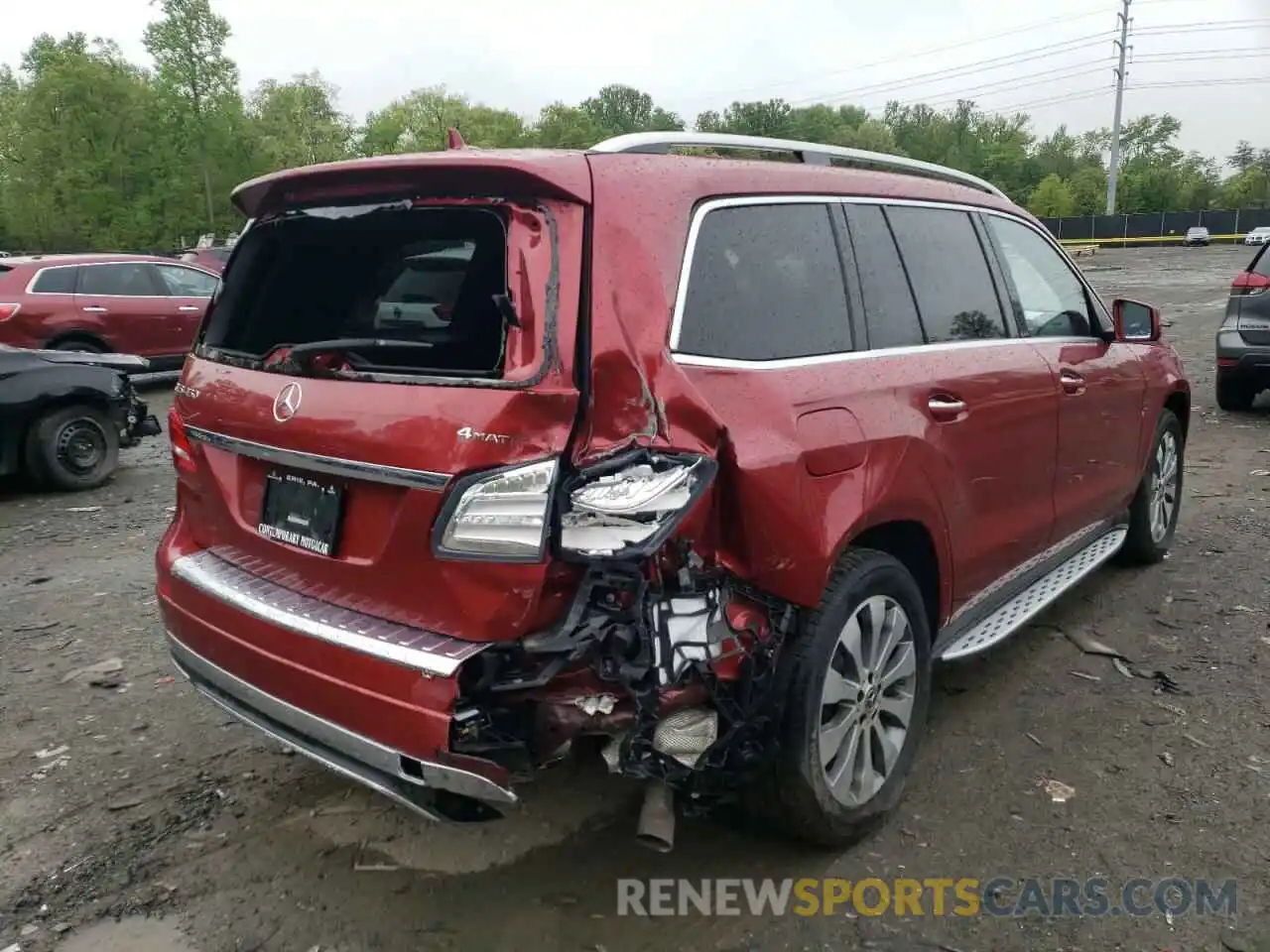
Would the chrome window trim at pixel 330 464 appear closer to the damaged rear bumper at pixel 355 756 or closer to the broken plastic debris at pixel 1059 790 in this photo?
the damaged rear bumper at pixel 355 756

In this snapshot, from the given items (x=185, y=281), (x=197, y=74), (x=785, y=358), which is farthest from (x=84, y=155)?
(x=785, y=358)

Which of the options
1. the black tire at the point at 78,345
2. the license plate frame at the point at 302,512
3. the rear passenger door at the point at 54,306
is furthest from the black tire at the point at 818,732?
the rear passenger door at the point at 54,306

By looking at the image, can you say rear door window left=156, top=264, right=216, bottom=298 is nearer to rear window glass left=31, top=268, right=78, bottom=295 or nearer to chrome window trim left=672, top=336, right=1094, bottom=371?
rear window glass left=31, top=268, right=78, bottom=295

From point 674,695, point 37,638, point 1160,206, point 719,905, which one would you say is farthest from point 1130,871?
point 1160,206

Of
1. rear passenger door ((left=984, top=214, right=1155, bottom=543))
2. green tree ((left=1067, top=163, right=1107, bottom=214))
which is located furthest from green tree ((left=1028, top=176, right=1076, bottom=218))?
rear passenger door ((left=984, top=214, right=1155, bottom=543))

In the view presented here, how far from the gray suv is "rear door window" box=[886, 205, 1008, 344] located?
250 inches

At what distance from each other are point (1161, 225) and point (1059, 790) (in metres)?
67.0

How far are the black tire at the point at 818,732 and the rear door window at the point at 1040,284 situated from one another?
5.09ft

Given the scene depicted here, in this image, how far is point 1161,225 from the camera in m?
60.8

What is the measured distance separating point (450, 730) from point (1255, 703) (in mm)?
3171

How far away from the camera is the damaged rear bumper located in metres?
2.24

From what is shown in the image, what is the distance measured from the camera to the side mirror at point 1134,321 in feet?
14.8

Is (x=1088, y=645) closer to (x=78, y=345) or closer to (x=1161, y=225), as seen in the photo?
(x=78, y=345)

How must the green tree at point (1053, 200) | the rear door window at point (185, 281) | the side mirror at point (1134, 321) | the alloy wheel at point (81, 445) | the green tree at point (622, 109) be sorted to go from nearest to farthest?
1. the side mirror at point (1134, 321)
2. the alloy wheel at point (81, 445)
3. the rear door window at point (185, 281)
4. the green tree at point (1053, 200)
5. the green tree at point (622, 109)
